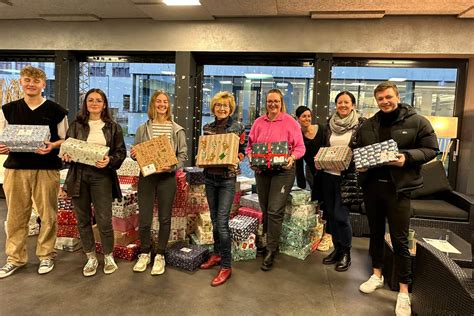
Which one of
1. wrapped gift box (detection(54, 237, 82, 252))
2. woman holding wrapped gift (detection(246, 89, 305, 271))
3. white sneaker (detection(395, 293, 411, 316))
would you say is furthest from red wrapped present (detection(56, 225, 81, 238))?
white sneaker (detection(395, 293, 411, 316))

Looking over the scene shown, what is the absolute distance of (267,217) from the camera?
2975 mm

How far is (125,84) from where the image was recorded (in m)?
5.14

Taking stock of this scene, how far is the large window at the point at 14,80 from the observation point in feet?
16.0

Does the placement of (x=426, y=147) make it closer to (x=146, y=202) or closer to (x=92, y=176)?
(x=146, y=202)

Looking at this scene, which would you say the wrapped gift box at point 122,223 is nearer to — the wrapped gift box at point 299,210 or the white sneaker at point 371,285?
the wrapped gift box at point 299,210

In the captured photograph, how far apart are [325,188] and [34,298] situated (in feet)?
7.67

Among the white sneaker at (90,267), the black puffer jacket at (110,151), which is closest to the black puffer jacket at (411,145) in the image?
the black puffer jacket at (110,151)

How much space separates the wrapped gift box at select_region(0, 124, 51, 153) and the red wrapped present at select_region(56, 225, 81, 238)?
3.38 ft

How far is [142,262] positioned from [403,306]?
195 cm

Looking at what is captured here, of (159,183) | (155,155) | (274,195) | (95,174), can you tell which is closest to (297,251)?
(274,195)

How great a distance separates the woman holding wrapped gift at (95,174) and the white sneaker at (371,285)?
1.95m

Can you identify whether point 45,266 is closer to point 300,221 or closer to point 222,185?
point 222,185

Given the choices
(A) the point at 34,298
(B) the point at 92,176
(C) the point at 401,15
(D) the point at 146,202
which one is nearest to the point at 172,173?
(D) the point at 146,202

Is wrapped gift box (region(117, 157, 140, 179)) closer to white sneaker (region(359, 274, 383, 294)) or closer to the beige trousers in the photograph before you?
the beige trousers
